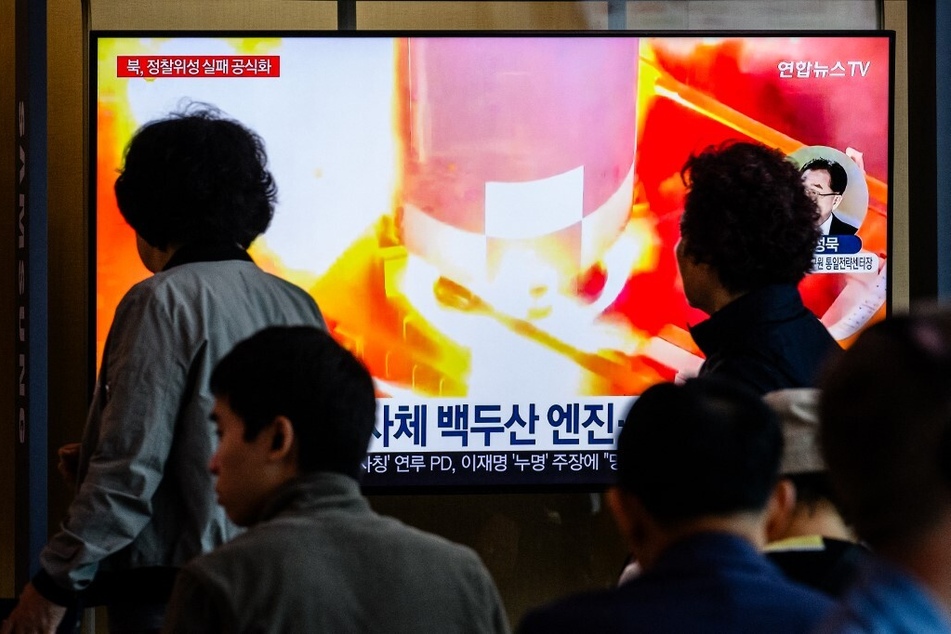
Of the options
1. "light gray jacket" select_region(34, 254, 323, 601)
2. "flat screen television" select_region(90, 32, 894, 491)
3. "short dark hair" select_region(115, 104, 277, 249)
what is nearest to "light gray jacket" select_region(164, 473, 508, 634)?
"light gray jacket" select_region(34, 254, 323, 601)

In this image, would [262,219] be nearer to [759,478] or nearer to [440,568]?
[440,568]

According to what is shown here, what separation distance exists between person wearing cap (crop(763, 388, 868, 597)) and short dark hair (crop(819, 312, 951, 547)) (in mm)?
561

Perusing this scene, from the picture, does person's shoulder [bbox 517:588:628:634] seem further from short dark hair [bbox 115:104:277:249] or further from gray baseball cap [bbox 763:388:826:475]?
short dark hair [bbox 115:104:277:249]

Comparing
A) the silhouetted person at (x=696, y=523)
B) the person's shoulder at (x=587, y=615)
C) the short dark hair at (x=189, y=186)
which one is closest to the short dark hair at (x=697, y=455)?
the silhouetted person at (x=696, y=523)

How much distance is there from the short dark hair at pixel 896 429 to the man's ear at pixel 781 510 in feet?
1.80

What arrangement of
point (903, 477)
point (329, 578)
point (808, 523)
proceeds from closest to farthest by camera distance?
point (903, 477) → point (329, 578) → point (808, 523)

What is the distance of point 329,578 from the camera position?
131 cm

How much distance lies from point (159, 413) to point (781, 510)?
980mm

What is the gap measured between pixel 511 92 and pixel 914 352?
2.71 m

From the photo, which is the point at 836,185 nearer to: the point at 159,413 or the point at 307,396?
the point at 159,413

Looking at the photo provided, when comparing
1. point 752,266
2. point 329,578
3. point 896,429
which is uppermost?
point 752,266

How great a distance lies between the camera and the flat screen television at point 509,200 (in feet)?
11.1

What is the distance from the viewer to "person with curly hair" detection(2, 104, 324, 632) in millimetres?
1904

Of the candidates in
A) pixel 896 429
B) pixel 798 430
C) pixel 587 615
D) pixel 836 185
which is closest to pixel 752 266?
pixel 798 430
